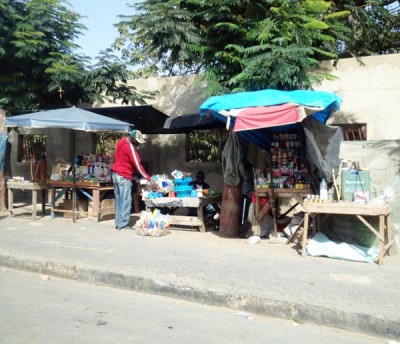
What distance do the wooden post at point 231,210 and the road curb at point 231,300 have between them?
3.03 meters

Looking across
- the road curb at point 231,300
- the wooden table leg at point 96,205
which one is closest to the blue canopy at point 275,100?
the road curb at point 231,300

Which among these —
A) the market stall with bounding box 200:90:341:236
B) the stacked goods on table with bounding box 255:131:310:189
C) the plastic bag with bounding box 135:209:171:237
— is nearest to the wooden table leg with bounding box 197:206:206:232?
the plastic bag with bounding box 135:209:171:237

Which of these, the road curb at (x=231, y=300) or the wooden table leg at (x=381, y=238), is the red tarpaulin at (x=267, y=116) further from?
the road curb at (x=231, y=300)

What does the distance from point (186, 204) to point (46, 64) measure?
6106 millimetres

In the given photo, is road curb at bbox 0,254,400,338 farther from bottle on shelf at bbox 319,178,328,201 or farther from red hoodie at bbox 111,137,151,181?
red hoodie at bbox 111,137,151,181

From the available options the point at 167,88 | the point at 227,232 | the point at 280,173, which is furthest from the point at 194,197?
the point at 167,88

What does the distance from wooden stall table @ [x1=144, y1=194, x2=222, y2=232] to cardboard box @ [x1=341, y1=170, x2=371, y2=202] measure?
293 centimetres

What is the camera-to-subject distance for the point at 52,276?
675cm

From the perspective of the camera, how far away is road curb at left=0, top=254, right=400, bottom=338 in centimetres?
452

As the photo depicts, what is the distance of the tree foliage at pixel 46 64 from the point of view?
11.8 metres

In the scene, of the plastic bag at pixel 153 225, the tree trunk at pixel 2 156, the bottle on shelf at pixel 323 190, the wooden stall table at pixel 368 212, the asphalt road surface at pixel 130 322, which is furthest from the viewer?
the tree trunk at pixel 2 156

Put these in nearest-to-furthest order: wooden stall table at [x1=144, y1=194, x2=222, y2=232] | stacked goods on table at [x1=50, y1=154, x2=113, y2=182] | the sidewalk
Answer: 1. the sidewalk
2. wooden stall table at [x1=144, y1=194, x2=222, y2=232]
3. stacked goods on table at [x1=50, y1=154, x2=113, y2=182]

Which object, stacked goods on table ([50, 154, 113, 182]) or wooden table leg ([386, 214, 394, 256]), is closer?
wooden table leg ([386, 214, 394, 256])

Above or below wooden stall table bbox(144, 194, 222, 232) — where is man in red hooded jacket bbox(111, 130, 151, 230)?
Result: above
